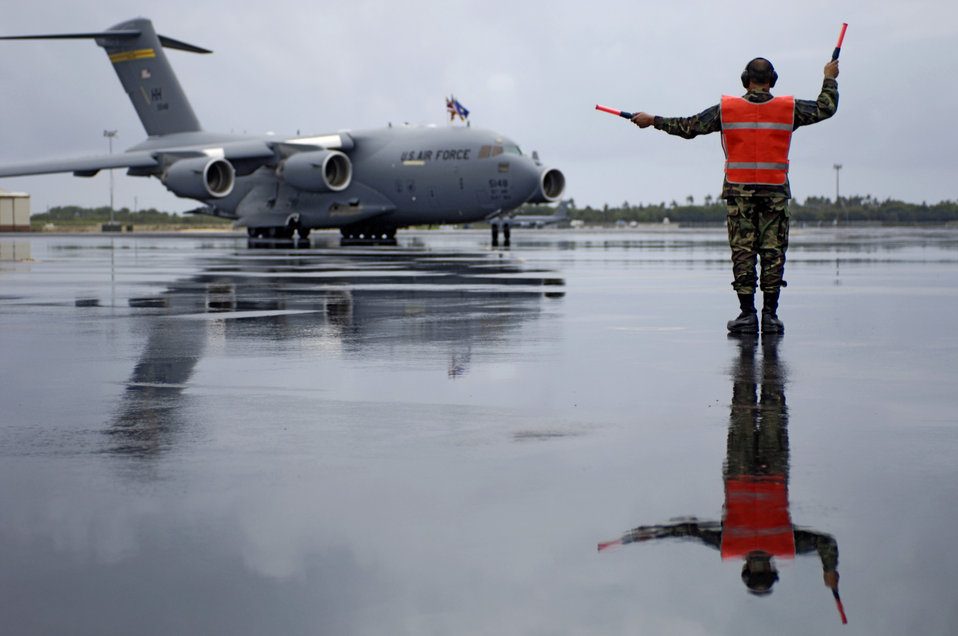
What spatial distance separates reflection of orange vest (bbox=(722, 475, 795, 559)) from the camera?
320 cm

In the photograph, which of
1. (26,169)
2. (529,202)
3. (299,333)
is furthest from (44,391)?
(26,169)

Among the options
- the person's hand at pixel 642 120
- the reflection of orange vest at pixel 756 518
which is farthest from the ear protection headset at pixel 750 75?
the reflection of orange vest at pixel 756 518

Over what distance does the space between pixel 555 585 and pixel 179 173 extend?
33754 mm

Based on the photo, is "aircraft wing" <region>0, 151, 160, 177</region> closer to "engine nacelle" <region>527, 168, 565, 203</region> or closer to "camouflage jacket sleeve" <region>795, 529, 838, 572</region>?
"engine nacelle" <region>527, 168, 565, 203</region>

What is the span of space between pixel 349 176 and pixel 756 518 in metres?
32.9

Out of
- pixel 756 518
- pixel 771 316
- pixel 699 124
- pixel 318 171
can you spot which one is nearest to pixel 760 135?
pixel 699 124

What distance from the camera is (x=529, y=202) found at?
3325 centimetres

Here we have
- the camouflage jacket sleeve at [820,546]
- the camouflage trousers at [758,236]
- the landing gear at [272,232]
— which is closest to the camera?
the camouflage jacket sleeve at [820,546]

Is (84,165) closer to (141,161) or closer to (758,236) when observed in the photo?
(141,161)

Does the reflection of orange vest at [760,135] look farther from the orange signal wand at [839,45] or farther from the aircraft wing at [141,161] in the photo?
the aircraft wing at [141,161]

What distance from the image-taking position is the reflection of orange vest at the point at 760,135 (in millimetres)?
9383

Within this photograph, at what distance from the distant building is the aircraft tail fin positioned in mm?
57675

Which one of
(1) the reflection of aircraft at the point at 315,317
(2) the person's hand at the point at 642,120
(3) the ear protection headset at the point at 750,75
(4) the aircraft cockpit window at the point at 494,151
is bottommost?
(1) the reflection of aircraft at the point at 315,317

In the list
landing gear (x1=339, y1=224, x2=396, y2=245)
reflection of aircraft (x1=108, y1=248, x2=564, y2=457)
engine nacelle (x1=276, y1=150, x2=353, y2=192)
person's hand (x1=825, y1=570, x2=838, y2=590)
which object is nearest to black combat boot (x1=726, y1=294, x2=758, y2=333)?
reflection of aircraft (x1=108, y1=248, x2=564, y2=457)
